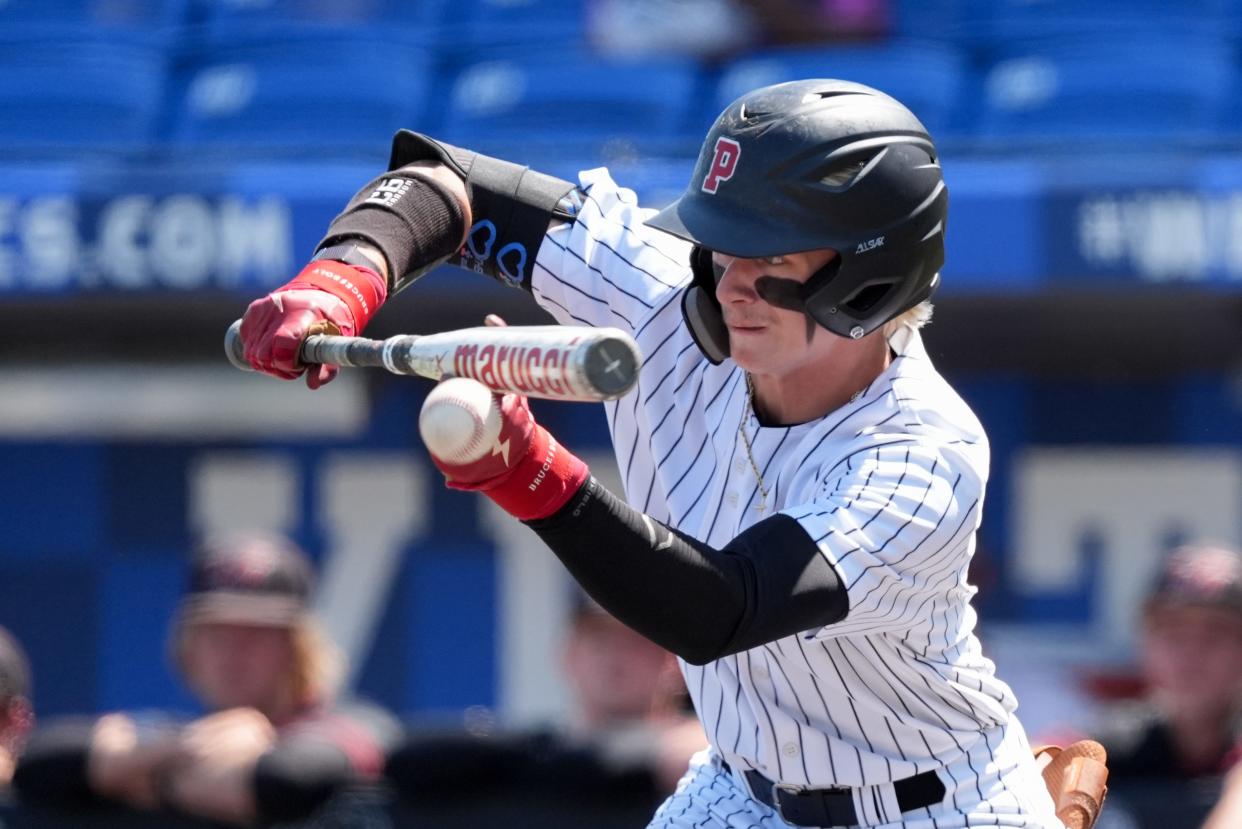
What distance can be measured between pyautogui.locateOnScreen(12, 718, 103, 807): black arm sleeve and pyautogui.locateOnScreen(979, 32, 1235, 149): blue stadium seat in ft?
9.05

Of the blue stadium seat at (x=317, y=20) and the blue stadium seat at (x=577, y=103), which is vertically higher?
the blue stadium seat at (x=317, y=20)

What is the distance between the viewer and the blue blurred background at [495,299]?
4332mm

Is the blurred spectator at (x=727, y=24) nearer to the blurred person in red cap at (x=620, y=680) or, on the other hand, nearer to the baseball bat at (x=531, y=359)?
the blurred person in red cap at (x=620, y=680)

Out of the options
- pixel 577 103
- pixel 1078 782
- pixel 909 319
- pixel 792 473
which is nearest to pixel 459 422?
pixel 792 473

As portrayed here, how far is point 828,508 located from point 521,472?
0.32 meters

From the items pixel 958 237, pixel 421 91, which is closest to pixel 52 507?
pixel 421 91

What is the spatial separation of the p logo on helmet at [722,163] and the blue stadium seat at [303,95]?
307 cm

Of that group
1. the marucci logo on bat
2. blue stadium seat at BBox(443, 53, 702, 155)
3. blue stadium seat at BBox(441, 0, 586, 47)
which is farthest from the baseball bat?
blue stadium seat at BBox(441, 0, 586, 47)

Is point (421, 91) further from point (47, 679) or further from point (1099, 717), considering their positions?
point (1099, 717)

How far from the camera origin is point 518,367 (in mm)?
1536

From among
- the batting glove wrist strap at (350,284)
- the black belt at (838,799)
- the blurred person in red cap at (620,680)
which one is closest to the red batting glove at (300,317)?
the batting glove wrist strap at (350,284)

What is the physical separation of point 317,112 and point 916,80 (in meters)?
1.62

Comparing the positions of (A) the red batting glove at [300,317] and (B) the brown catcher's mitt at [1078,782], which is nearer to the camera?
(A) the red batting glove at [300,317]

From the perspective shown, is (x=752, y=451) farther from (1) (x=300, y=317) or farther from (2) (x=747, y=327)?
(1) (x=300, y=317)
